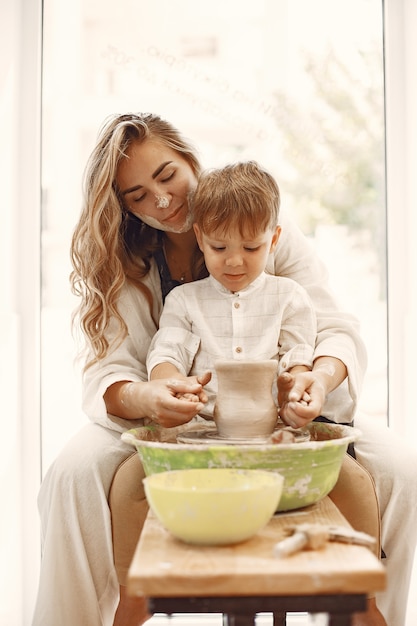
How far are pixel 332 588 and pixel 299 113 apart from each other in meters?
1.71

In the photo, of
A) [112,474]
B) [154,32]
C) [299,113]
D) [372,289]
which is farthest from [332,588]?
[154,32]

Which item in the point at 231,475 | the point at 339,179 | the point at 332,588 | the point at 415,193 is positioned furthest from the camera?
the point at 339,179

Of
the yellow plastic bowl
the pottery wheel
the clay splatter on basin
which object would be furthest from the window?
the yellow plastic bowl

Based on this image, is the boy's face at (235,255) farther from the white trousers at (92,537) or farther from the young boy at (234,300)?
the white trousers at (92,537)

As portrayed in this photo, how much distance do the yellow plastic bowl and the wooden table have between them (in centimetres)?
3

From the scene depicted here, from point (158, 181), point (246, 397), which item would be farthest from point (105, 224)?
point (246, 397)

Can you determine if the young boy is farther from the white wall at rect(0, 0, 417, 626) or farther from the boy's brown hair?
the white wall at rect(0, 0, 417, 626)

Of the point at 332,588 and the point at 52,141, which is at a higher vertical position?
the point at 52,141

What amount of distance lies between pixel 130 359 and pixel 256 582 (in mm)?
896

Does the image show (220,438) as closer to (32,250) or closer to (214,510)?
(214,510)

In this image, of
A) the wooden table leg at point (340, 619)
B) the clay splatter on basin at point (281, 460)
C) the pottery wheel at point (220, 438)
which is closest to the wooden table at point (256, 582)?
the wooden table leg at point (340, 619)

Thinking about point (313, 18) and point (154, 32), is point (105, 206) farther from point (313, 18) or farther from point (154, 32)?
point (313, 18)

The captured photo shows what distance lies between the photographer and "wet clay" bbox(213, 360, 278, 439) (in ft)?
A: 4.55

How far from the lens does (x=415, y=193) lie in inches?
87.6
